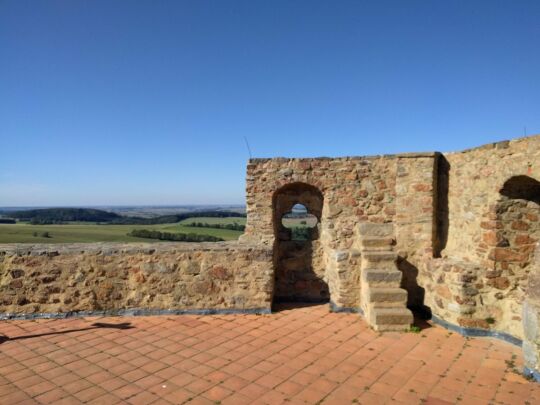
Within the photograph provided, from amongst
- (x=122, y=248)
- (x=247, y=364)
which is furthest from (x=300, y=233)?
(x=247, y=364)

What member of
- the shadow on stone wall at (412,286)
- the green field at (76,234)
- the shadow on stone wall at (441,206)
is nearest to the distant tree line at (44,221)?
the green field at (76,234)

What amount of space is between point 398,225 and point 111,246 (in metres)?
5.36

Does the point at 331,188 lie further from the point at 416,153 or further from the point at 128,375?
the point at 128,375

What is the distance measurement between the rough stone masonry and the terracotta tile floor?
40 cm

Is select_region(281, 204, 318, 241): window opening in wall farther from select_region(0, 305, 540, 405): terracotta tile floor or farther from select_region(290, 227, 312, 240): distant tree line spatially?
select_region(0, 305, 540, 405): terracotta tile floor

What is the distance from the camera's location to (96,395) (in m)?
3.76

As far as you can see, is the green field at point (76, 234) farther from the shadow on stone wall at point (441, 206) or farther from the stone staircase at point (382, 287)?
the shadow on stone wall at point (441, 206)

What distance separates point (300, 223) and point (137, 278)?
3.68m

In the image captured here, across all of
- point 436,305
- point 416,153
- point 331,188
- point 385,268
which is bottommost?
point 436,305

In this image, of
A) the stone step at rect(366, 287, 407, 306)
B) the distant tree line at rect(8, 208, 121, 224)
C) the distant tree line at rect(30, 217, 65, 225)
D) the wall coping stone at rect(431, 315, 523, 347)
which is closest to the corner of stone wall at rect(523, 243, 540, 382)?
the wall coping stone at rect(431, 315, 523, 347)

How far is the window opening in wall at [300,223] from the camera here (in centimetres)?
771

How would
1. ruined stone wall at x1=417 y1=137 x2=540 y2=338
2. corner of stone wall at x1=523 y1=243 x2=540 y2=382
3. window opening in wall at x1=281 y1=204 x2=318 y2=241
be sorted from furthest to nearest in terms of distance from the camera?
window opening in wall at x1=281 y1=204 x2=318 y2=241 → ruined stone wall at x1=417 y1=137 x2=540 y2=338 → corner of stone wall at x1=523 y1=243 x2=540 y2=382

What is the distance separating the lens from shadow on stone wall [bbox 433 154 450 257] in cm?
653

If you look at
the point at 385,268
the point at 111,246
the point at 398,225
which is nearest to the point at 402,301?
A: the point at 385,268
